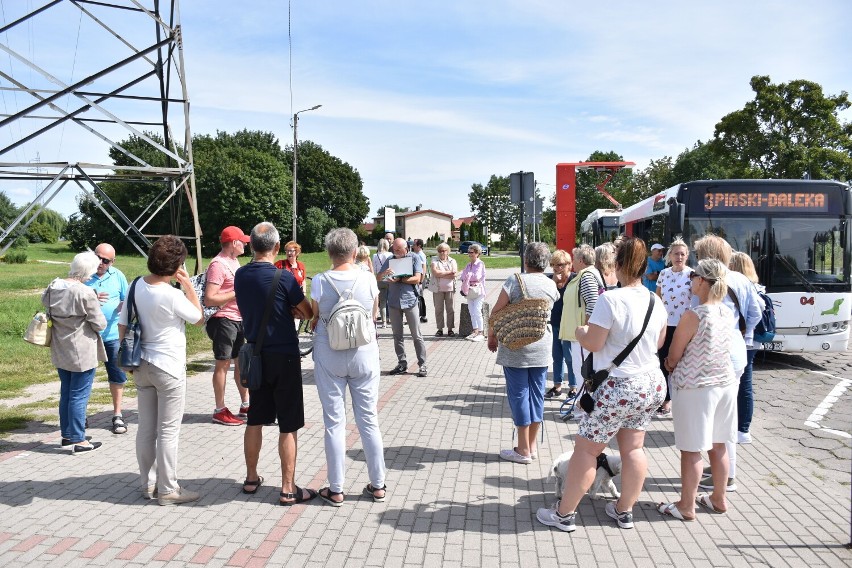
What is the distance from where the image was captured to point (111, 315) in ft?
21.4

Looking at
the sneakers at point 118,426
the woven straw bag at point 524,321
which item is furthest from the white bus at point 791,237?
the sneakers at point 118,426

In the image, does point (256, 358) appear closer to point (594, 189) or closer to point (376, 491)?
point (376, 491)

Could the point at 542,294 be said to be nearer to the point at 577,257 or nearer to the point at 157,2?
the point at 577,257

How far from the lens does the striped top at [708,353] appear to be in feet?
14.1

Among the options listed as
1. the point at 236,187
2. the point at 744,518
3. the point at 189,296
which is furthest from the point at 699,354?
the point at 236,187

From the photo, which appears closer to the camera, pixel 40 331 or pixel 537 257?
pixel 537 257

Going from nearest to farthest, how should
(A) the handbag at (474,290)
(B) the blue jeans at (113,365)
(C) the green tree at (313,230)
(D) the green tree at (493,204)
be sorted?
1. (B) the blue jeans at (113,365)
2. (A) the handbag at (474,290)
3. (C) the green tree at (313,230)
4. (D) the green tree at (493,204)

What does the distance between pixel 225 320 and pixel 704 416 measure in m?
4.37

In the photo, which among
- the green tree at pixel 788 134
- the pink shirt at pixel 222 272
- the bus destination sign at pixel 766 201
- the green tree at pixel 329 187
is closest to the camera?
the pink shirt at pixel 222 272

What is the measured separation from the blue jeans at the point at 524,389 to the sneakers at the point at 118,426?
3704 millimetres

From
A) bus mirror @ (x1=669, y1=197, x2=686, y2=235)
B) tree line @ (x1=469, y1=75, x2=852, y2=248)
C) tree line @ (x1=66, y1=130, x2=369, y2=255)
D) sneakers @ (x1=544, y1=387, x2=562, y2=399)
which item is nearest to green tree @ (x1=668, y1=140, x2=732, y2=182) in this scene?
tree line @ (x1=469, y1=75, x2=852, y2=248)

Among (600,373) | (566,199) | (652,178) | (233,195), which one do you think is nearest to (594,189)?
(652,178)

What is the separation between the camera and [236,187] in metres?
63.2

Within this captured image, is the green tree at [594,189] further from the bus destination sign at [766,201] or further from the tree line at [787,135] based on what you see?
the bus destination sign at [766,201]
